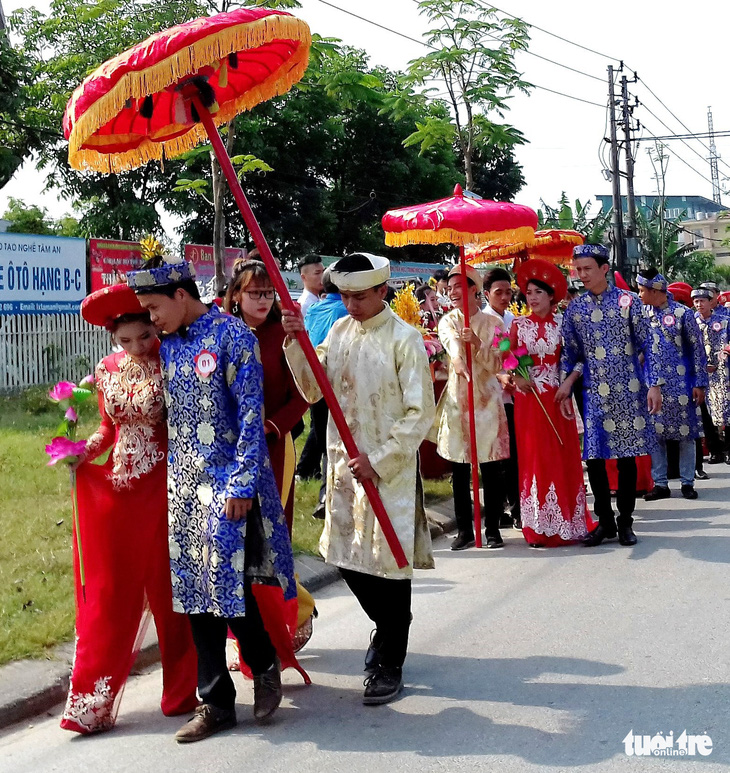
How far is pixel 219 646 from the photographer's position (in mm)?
4047

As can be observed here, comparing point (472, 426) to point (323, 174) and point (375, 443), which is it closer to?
point (375, 443)

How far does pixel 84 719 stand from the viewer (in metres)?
4.12

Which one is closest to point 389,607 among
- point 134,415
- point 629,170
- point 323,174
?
point 134,415

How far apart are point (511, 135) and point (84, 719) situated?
12506 millimetres

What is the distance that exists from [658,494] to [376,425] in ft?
18.3

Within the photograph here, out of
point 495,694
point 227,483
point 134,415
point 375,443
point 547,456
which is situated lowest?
point 495,694

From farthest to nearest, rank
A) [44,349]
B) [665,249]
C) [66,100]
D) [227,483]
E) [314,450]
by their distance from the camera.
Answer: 1. [665,249]
2. [66,100]
3. [44,349]
4. [314,450]
5. [227,483]

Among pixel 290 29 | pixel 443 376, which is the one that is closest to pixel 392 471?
pixel 290 29

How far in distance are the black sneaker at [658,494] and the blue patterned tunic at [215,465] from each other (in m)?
5.86

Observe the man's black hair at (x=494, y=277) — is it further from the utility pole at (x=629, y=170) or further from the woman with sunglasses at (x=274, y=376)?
the utility pole at (x=629, y=170)

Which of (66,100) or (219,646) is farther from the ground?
(66,100)

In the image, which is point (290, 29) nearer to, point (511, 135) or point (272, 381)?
point (272, 381)

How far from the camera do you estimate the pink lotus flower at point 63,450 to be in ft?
13.9

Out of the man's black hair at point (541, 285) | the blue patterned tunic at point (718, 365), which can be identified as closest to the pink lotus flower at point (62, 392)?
the man's black hair at point (541, 285)
